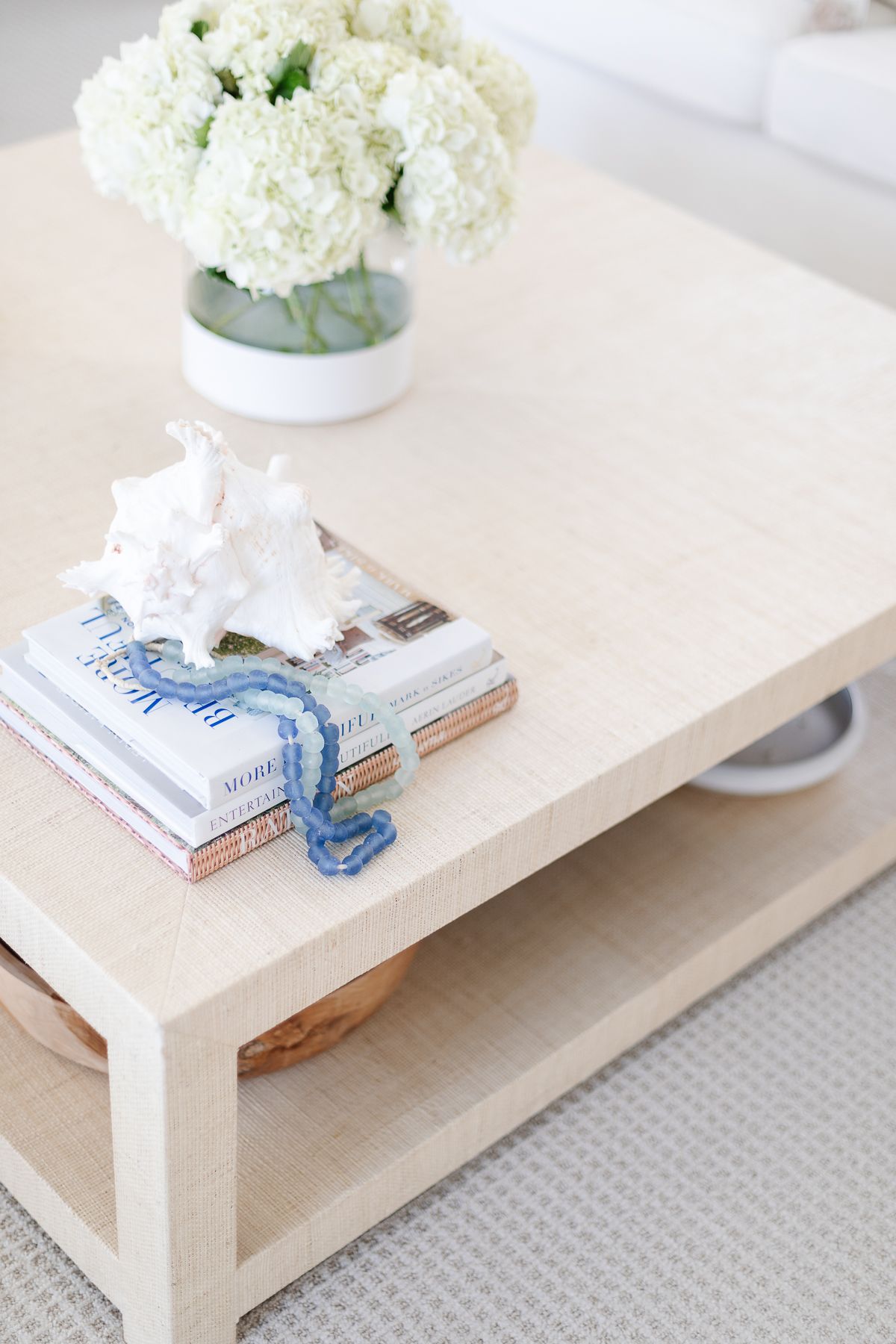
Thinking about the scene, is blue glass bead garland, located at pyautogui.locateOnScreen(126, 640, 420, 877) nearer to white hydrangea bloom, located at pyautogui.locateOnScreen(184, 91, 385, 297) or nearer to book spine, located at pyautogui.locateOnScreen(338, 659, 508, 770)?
book spine, located at pyautogui.locateOnScreen(338, 659, 508, 770)

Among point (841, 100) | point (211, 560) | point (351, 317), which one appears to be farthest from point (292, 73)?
point (841, 100)

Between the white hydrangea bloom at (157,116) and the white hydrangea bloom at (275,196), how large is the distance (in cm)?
2

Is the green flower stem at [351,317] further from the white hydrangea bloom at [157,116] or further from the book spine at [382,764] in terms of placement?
the book spine at [382,764]

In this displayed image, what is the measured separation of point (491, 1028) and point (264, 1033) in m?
0.20

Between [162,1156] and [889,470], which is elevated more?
[889,470]

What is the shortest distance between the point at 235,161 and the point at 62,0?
2.59 metres

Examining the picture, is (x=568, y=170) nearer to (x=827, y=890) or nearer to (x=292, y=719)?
(x=827, y=890)

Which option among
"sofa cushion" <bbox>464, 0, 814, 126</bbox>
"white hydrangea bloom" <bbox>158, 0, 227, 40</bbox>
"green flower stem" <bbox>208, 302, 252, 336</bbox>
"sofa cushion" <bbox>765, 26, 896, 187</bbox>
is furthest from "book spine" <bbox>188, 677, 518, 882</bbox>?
"sofa cushion" <bbox>464, 0, 814, 126</bbox>

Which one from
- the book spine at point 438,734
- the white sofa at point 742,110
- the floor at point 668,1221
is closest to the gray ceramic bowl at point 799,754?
the floor at point 668,1221

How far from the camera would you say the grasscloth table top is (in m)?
0.86

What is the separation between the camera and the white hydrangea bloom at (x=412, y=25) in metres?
1.24

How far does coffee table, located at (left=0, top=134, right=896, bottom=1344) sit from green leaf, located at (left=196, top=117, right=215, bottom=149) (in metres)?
0.23

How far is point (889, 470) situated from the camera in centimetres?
134

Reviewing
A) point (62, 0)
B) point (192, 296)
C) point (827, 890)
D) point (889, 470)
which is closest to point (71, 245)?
point (192, 296)
